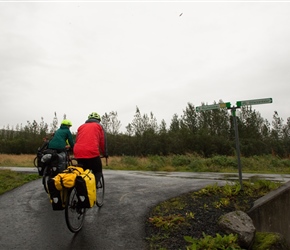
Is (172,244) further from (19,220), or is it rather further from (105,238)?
(19,220)

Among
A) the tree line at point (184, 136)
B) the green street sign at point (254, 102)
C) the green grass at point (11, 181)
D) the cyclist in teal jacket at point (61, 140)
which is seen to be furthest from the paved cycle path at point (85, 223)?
the tree line at point (184, 136)

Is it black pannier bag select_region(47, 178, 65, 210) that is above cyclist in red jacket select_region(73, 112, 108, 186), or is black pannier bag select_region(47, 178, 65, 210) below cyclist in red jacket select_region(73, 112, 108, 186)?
below

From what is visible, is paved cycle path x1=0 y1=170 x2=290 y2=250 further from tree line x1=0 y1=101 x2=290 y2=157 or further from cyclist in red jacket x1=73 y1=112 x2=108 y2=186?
tree line x1=0 y1=101 x2=290 y2=157

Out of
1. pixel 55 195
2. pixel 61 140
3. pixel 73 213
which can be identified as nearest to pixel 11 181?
pixel 61 140

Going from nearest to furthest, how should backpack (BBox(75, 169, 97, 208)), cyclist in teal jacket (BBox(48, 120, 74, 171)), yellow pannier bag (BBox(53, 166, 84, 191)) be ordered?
1. yellow pannier bag (BBox(53, 166, 84, 191))
2. backpack (BBox(75, 169, 97, 208))
3. cyclist in teal jacket (BBox(48, 120, 74, 171))

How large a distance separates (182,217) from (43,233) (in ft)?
7.92

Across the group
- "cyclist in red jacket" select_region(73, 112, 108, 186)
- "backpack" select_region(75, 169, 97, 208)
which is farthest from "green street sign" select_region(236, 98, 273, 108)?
"backpack" select_region(75, 169, 97, 208)

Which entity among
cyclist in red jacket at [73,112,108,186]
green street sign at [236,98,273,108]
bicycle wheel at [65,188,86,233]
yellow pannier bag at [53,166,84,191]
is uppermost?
green street sign at [236,98,273,108]

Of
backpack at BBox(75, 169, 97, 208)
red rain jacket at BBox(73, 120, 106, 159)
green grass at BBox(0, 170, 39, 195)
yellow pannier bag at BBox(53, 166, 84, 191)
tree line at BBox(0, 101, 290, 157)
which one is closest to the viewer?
yellow pannier bag at BBox(53, 166, 84, 191)

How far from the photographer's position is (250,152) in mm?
44469

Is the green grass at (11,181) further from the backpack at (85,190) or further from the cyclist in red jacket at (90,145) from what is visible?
the backpack at (85,190)

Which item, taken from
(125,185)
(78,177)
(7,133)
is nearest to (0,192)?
(125,185)

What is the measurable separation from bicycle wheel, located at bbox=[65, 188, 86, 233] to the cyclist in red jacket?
0.85 metres

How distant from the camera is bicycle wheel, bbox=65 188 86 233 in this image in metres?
4.26
